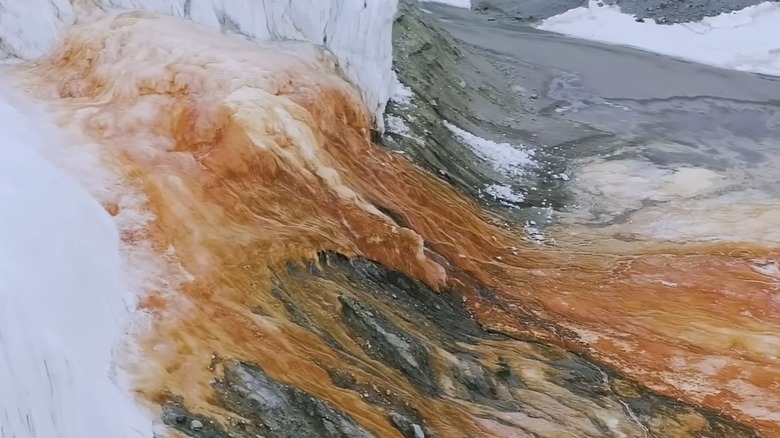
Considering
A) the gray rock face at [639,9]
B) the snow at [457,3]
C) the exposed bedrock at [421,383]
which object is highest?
the gray rock face at [639,9]

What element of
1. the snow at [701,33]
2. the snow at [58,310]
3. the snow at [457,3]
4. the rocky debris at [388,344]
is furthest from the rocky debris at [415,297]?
the snow at [457,3]

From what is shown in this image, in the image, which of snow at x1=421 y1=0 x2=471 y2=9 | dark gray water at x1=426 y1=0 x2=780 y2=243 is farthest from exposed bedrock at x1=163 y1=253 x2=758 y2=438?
snow at x1=421 y1=0 x2=471 y2=9

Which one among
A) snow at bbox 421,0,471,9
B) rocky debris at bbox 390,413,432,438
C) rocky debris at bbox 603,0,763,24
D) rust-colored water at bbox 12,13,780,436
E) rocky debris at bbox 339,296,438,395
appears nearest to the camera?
rocky debris at bbox 390,413,432,438

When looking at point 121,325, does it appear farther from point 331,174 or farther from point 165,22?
point 165,22

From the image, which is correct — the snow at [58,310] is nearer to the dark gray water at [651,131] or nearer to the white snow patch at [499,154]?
the dark gray water at [651,131]

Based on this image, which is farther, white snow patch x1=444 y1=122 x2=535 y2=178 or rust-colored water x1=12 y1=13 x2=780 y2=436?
white snow patch x1=444 y1=122 x2=535 y2=178

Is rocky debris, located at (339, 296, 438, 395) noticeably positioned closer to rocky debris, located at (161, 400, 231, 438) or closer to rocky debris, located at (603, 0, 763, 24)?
rocky debris, located at (161, 400, 231, 438)
